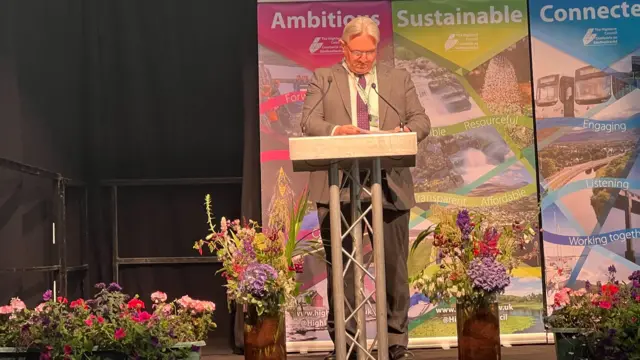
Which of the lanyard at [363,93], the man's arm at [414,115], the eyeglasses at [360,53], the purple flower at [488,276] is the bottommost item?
the purple flower at [488,276]

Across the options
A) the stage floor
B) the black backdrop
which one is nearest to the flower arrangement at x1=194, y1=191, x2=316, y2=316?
the stage floor

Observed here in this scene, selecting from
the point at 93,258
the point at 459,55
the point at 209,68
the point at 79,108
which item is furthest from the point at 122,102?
the point at 459,55

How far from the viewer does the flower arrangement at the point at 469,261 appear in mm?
3449

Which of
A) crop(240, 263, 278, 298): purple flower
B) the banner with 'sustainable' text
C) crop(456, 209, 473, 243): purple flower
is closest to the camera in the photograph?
crop(240, 263, 278, 298): purple flower

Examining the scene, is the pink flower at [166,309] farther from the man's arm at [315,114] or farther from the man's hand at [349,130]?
the man's hand at [349,130]

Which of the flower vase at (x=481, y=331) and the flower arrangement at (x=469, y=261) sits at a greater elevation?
the flower arrangement at (x=469, y=261)

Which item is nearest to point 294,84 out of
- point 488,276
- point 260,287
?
point 260,287

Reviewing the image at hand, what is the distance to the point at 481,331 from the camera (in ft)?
11.4

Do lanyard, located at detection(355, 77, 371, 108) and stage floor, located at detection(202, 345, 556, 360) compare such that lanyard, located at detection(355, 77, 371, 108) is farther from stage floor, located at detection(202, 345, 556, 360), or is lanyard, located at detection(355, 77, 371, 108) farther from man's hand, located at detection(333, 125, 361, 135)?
stage floor, located at detection(202, 345, 556, 360)

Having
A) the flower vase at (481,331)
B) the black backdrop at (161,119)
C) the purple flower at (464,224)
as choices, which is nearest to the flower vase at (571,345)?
the flower vase at (481,331)

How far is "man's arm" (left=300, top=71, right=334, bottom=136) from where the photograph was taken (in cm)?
319

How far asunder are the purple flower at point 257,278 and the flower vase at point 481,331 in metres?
0.88

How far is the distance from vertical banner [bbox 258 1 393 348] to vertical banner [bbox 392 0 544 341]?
9.4 inches

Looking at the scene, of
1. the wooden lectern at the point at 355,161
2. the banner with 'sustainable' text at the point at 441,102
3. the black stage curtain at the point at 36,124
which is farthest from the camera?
the banner with 'sustainable' text at the point at 441,102
